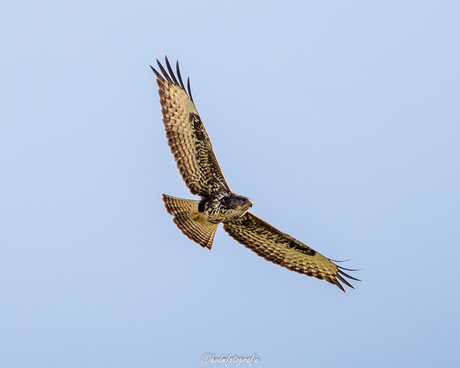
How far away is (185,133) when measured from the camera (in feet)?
34.0

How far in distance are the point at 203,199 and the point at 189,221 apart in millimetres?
462

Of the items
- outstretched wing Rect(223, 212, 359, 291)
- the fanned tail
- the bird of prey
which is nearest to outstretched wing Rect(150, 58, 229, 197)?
the bird of prey

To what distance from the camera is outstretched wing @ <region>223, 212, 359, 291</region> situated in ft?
37.4

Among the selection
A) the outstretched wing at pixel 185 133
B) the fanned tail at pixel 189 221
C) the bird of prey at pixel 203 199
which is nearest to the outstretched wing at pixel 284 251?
the bird of prey at pixel 203 199

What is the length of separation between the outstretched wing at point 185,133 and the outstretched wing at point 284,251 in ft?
3.81

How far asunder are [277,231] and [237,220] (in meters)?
0.67

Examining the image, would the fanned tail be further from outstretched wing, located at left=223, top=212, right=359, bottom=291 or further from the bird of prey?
outstretched wing, located at left=223, top=212, right=359, bottom=291

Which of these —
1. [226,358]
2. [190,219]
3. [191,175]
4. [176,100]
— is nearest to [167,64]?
[176,100]

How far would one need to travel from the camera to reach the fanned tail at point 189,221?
→ 34.9ft

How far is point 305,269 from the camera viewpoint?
11.6 metres

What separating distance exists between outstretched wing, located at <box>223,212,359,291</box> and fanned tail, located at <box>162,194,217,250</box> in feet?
1.77

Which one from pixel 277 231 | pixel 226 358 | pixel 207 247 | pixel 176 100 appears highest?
pixel 176 100

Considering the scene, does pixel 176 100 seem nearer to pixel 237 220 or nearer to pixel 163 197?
pixel 163 197

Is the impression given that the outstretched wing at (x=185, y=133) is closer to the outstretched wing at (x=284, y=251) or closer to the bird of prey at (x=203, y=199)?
the bird of prey at (x=203, y=199)
